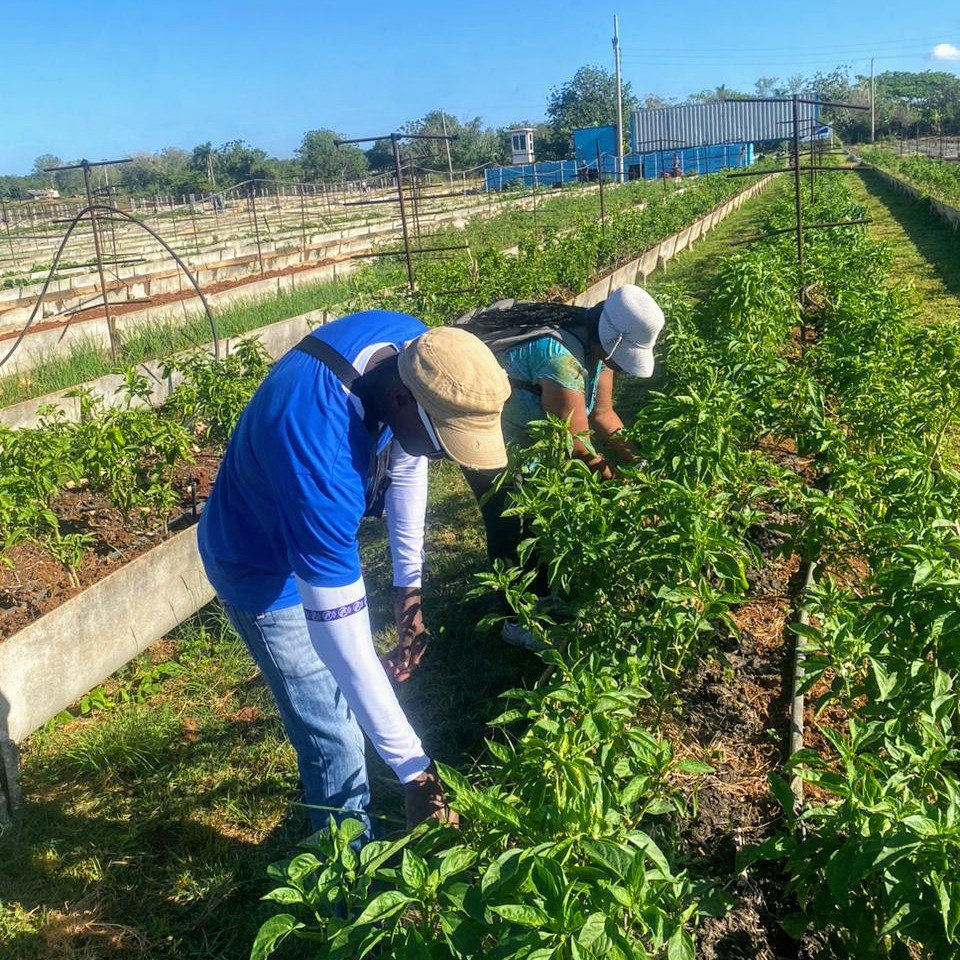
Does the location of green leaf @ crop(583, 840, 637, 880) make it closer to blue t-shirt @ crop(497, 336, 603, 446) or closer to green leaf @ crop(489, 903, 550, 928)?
green leaf @ crop(489, 903, 550, 928)

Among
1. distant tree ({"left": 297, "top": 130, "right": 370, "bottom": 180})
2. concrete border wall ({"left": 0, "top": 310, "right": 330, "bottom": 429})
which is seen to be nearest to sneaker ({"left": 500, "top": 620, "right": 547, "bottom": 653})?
concrete border wall ({"left": 0, "top": 310, "right": 330, "bottom": 429})

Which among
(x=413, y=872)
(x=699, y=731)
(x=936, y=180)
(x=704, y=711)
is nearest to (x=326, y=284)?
(x=704, y=711)

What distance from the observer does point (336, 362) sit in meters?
2.11

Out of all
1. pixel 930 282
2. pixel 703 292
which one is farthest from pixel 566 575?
pixel 930 282

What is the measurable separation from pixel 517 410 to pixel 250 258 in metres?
17.9

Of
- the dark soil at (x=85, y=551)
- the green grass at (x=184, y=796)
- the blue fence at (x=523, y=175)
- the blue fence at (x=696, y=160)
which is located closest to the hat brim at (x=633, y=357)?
the green grass at (x=184, y=796)

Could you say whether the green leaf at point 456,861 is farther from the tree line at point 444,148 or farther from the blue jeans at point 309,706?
the tree line at point 444,148

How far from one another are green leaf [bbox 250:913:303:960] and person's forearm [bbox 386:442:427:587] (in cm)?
122

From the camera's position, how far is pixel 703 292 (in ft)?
42.2

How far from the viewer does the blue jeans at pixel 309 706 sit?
2.35 m

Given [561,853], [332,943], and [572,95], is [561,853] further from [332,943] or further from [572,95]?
[572,95]

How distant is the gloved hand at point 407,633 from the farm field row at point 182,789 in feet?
2.35

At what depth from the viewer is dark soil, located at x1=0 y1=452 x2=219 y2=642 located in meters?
4.27

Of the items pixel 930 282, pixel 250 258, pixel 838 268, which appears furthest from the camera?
pixel 250 258
